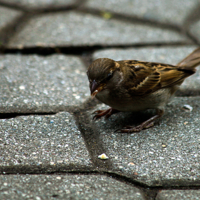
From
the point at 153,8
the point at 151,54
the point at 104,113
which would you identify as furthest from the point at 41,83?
the point at 153,8

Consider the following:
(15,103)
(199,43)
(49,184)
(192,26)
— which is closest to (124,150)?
(49,184)

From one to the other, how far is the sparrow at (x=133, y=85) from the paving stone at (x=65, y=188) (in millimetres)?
714

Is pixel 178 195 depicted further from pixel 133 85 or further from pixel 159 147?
pixel 133 85

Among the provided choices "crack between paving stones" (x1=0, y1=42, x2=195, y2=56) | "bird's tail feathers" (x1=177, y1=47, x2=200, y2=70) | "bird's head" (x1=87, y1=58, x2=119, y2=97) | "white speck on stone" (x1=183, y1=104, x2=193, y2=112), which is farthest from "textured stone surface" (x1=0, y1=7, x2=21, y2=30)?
"white speck on stone" (x1=183, y1=104, x2=193, y2=112)

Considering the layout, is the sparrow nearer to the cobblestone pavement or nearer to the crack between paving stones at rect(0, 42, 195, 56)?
the cobblestone pavement

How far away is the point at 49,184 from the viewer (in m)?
1.91

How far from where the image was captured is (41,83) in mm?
3301

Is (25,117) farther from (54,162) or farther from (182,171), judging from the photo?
(182,171)

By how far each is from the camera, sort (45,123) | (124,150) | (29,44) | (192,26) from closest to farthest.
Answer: (124,150), (45,123), (29,44), (192,26)

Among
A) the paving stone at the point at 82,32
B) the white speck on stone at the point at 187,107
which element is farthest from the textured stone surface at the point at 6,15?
the white speck on stone at the point at 187,107

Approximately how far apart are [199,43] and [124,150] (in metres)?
2.42

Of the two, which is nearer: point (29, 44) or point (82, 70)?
point (82, 70)

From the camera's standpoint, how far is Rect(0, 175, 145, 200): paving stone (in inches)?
71.1

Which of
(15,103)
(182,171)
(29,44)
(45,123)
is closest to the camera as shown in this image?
(182,171)
